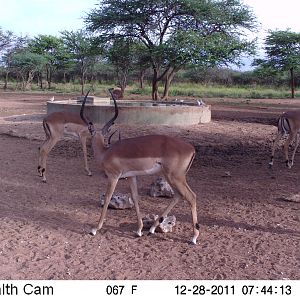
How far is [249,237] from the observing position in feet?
17.3

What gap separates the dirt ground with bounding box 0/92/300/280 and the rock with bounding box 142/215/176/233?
8 centimetres

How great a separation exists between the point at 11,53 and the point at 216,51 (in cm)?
3034

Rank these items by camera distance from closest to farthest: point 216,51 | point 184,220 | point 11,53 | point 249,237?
1. point 249,237
2. point 184,220
3. point 216,51
4. point 11,53

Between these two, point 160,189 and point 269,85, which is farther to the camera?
point 269,85

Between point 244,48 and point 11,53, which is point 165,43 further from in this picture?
point 11,53

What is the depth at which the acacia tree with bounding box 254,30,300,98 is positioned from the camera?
37.9 m

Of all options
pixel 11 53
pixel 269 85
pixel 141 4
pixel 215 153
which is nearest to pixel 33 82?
pixel 11 53

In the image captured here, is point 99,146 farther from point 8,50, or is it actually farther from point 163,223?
point 8,50

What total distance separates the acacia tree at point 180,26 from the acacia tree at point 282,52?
13.3m

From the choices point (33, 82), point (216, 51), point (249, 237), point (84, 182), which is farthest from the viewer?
point (33, 82)

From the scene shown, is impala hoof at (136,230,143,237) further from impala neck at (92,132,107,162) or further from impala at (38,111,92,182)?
impala at (38,111,92,182)

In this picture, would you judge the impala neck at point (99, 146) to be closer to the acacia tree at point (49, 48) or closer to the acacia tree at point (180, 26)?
the acacia tree at point (180, 26)

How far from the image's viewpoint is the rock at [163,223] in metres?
5.40

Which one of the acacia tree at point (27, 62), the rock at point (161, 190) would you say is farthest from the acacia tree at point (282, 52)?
the rock at point (161, 190)
